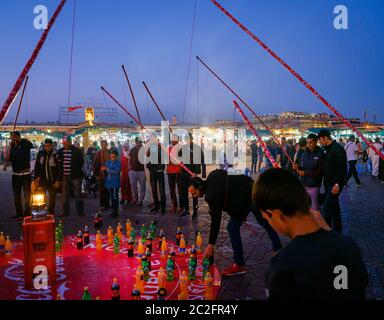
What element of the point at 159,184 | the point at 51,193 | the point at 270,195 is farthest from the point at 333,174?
the point at 51,193

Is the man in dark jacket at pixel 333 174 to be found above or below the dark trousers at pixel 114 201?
above

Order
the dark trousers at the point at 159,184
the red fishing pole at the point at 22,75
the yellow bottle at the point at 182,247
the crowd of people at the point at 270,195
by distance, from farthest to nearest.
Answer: the dark trousers at the point at 159,184
the yellow bottle at the point at 182,247
the red fishing pole at the point at 22,75
the crowd of people at the point at 270,195

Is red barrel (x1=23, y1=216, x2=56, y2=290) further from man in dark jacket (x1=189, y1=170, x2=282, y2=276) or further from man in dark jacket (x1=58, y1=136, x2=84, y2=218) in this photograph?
man in dark jacket (x1=58, y1=136, x2=84, y2=218)

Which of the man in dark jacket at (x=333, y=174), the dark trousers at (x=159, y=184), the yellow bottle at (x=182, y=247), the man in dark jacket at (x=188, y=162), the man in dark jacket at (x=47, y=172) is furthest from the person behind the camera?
the dark trousers at (x=159, y=184)

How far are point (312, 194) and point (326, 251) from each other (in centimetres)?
570

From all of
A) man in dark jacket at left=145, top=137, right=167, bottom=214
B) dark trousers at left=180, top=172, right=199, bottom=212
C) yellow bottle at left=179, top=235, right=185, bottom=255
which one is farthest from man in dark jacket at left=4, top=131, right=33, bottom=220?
yellow bottle at left=179, top=235, right=185, bottom=255

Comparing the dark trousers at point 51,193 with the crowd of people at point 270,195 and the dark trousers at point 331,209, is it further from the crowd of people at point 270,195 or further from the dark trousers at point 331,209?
the dark trousers at point 331,209

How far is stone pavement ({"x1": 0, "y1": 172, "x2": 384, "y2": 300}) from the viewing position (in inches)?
191

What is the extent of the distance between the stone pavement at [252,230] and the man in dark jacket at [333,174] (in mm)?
873

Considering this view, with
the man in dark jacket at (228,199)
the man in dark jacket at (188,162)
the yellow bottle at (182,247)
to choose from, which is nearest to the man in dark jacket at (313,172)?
the man in dark jacket at (228,199)

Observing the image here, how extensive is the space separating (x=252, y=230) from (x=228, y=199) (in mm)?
2908

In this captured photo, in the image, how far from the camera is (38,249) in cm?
498

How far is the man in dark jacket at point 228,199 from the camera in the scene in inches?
192
